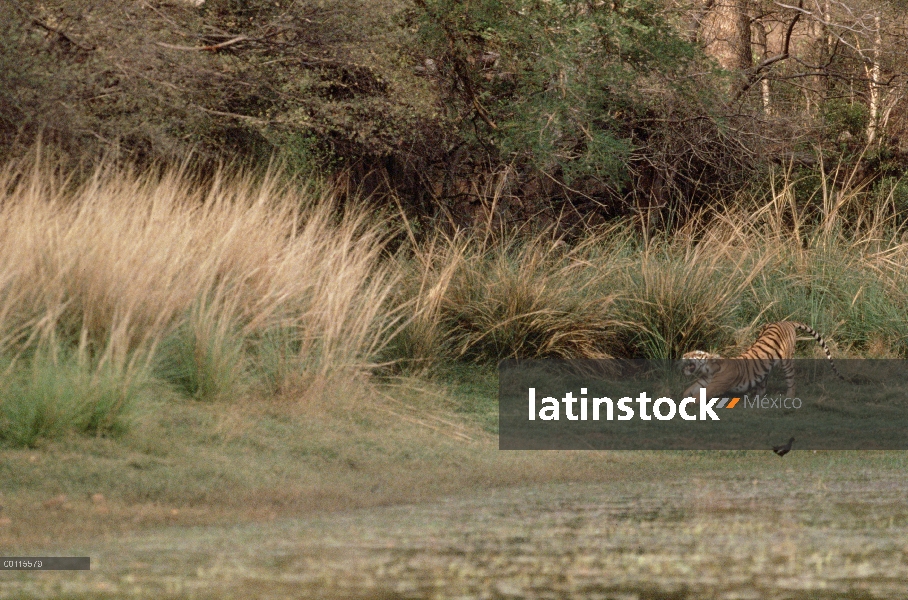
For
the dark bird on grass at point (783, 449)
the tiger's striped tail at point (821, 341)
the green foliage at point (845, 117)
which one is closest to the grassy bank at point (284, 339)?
the tiger's striped tail at point (821, 341)

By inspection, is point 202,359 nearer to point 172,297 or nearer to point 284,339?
point 172,297

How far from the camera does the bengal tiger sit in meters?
9.91

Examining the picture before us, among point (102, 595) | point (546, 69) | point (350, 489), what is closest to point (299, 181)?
point (546, 69)

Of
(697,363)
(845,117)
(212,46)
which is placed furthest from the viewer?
(845,117)

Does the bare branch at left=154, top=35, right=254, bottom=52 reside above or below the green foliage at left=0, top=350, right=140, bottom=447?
above

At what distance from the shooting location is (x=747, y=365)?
10.1 metres

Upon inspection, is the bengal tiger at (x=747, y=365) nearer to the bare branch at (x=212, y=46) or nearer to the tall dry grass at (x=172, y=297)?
the tall dry grass at (x=172, y=297)

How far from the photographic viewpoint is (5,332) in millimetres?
7250

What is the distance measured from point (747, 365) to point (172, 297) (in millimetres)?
4590

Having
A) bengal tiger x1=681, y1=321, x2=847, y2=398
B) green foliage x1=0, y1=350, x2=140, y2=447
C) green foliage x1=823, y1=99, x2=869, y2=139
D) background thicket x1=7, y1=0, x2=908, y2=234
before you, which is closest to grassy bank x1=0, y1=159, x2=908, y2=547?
green foliage x1=0, y1=350, x2=140, y2=447

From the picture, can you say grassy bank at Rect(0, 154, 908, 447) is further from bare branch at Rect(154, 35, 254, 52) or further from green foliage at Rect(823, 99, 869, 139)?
green foliage at Rect(823, 99, 869, 139)

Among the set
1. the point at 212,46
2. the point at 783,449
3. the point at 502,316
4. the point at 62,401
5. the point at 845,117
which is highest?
the point at 845,117

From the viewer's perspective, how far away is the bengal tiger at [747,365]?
9.91 meters

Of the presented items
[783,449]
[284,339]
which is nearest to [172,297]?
[284,339]
